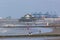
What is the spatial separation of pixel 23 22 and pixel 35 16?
5.03 m

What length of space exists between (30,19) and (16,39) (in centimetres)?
2329

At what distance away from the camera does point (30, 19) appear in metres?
40.8

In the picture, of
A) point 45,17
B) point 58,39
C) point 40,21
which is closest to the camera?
point 58,39

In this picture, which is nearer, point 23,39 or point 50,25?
point 23,39

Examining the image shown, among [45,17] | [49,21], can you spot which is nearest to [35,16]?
[45,17]

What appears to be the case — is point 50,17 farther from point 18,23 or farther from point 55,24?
point 18,23

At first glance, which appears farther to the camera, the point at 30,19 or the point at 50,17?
the point at 30,19

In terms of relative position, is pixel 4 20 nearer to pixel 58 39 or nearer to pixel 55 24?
pixel 55 24

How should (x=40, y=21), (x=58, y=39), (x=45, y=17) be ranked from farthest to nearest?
(x=40, y=21) < (x=45, y=17) < (x=58, y=39)

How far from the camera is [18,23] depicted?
40969 millimetres

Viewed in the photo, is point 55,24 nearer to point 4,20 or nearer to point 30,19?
point 30,19

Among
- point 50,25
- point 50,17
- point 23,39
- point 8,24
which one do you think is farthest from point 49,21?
point 23,39

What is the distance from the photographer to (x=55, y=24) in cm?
3891

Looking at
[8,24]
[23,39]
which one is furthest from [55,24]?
[23,39]
